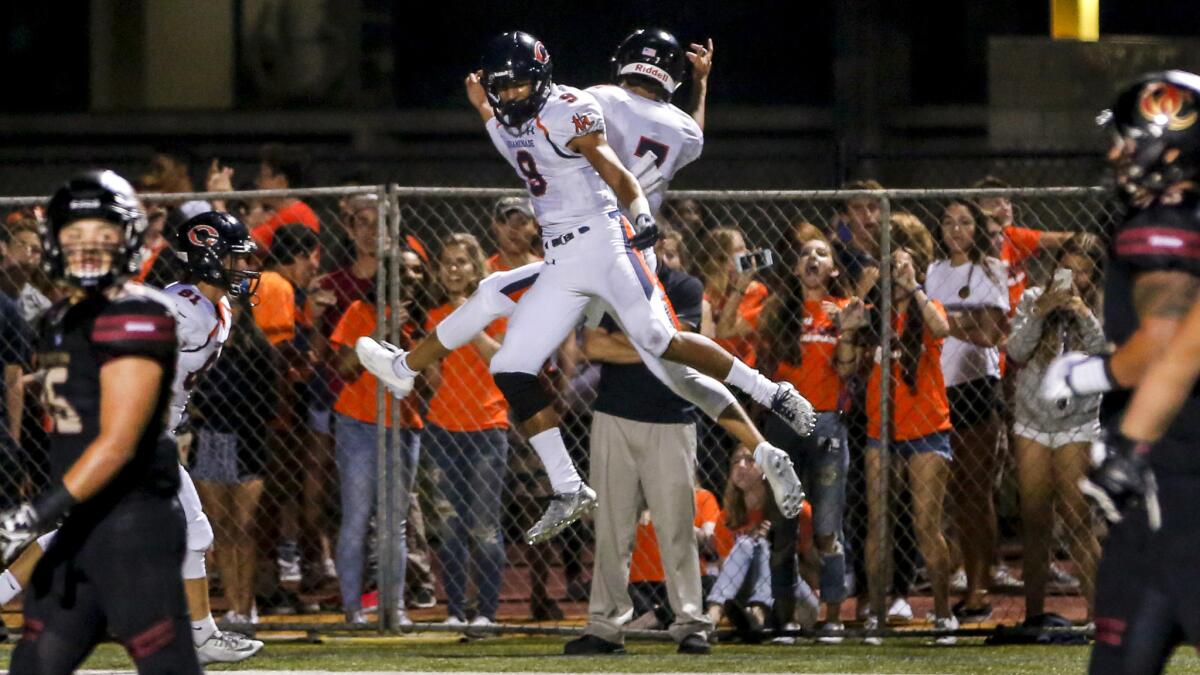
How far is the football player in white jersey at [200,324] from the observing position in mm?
7375

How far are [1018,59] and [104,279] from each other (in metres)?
9.43

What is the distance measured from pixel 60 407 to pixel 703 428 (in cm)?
543

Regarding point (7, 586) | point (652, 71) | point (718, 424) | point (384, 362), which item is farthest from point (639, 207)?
point (7, 586)

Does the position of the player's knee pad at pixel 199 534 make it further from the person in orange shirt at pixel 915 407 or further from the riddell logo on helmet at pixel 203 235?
the person in orange shirt at pixel 915 407

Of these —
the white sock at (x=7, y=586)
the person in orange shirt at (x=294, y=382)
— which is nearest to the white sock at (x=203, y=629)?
the white sock at (x=7, y=586)

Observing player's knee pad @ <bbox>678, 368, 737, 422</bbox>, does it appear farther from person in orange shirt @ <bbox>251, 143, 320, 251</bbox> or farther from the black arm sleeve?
the black arm sleeve

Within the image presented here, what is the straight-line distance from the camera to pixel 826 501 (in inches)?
365

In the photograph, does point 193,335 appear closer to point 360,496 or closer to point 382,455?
point 382,455

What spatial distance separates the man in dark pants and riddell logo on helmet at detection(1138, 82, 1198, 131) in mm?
4119

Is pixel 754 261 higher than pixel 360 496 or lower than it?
higher

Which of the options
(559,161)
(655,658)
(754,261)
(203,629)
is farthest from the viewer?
(754,261)

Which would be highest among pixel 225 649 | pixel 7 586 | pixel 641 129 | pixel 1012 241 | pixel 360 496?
pixel 641 129

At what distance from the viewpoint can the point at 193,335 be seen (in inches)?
289

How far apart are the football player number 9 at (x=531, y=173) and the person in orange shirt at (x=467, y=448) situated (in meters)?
1.51
